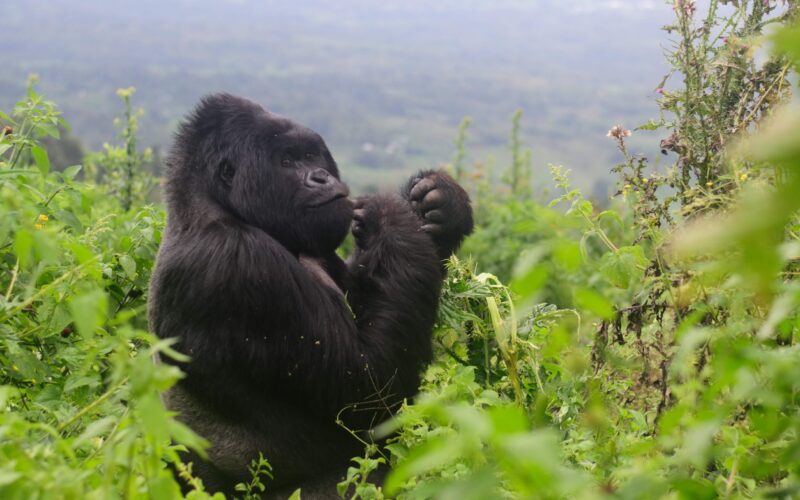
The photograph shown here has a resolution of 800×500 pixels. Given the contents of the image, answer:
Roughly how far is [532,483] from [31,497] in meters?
0.84

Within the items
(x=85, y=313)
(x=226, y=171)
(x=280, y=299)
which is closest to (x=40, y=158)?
(x=226, y=171)

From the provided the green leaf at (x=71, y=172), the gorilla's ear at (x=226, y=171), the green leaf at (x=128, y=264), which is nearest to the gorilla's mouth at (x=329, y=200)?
the gorilla's ear at (x=226, y=171)

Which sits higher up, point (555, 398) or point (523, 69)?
point (555, 398)

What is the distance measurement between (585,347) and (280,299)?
1076 millimetres

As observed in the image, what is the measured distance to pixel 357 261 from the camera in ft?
13.3

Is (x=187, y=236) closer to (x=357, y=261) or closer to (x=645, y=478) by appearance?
(x=357, y=261)

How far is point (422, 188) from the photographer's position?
4273mm

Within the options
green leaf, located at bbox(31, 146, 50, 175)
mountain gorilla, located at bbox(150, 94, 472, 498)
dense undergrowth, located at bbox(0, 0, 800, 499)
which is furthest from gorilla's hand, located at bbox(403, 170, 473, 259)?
green leaf, located at bbox(31, 146, 50, 175)

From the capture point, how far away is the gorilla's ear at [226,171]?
377 cm

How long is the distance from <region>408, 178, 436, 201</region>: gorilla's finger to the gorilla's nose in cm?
54

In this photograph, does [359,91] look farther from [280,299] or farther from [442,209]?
[280,299]

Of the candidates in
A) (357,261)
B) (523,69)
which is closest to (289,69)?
(523,69)

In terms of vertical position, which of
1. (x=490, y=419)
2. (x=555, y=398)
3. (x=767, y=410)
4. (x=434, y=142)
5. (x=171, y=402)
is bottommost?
(x=434, y=142)

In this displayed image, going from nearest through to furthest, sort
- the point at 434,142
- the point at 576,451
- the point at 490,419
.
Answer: the point at 490,419
the point at 576,451
the point at 434,142
